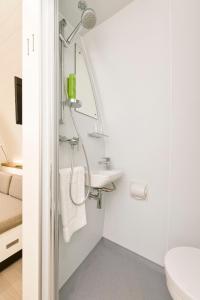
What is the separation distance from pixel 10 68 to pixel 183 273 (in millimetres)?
2959

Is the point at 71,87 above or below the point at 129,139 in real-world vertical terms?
above

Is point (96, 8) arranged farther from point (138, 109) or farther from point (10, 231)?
point (10, 231)

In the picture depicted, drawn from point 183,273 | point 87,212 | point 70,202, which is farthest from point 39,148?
point 183,273

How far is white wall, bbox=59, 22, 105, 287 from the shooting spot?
118 centimetres

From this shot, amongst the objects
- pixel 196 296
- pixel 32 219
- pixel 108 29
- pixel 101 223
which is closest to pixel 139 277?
pixel 101 223

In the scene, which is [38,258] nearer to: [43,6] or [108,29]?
[43,6]

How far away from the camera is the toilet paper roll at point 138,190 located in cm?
145

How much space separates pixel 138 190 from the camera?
58.2 inches

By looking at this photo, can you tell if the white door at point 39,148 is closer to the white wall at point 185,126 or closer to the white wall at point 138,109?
the white wall at point 138,109

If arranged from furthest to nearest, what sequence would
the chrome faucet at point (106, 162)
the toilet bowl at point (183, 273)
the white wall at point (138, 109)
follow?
1. the chrome faucet at point (106, 162)
2. the white wall at point (138, 109)
3. the toilet bowl at point (183, 273)

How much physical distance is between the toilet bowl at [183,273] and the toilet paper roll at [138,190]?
51cm

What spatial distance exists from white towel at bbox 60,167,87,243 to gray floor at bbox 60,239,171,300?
0.49 metres

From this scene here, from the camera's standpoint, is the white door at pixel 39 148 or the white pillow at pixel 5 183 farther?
the white pillow at pixel 5 183

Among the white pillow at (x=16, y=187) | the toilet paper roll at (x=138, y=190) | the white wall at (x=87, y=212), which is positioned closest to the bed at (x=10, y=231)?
the white pillow at (x=16, y=187)
